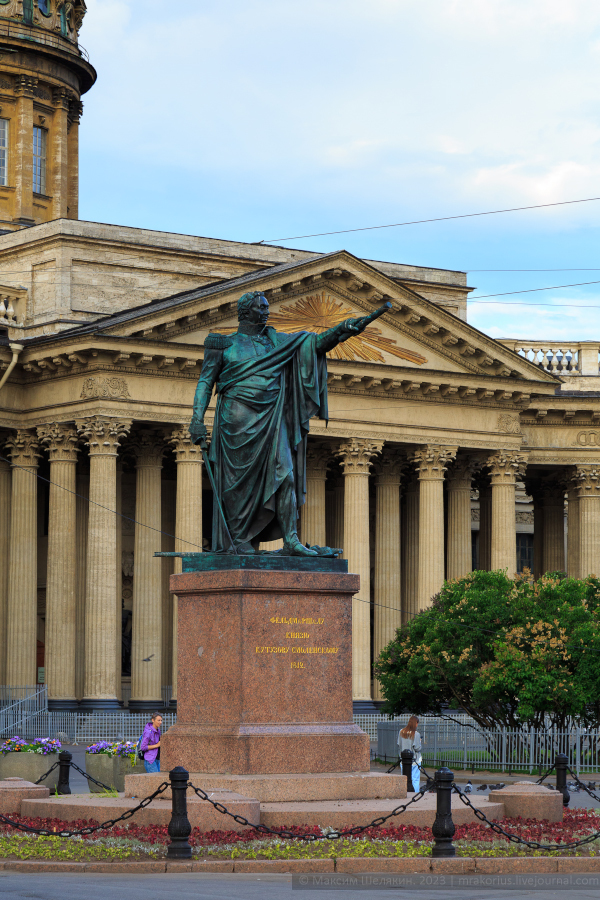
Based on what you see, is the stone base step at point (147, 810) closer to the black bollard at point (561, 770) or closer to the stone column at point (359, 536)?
the black bollard at point (561, 770)

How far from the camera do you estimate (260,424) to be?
740 inches

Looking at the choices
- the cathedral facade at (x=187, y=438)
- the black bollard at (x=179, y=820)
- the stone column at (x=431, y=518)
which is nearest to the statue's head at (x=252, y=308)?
the black bollard at (x=179, y=820)

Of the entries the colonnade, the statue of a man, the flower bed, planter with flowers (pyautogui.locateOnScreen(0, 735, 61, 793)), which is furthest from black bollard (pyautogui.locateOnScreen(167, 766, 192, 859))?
the colonnade

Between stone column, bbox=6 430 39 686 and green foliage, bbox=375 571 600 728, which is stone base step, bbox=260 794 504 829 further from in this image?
stone column, bbox=6 430 39 686

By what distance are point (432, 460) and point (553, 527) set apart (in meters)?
10.5

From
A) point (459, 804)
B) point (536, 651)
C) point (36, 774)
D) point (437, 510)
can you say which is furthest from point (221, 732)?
point (437, 510)

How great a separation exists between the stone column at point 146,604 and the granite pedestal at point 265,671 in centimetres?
2967

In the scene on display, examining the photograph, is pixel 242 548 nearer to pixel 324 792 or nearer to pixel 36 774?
pixel 324 792

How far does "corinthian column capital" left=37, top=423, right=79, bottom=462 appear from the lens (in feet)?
154

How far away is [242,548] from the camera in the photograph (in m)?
18.5

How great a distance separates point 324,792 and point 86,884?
11.4ft

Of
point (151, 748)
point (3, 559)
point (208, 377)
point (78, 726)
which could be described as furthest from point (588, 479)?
point (208, 377)

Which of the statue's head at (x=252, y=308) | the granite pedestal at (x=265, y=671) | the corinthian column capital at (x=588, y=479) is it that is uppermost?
the corinthian column capital at (x=588, y=479)

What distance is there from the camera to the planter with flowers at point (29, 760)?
84.7 feet
